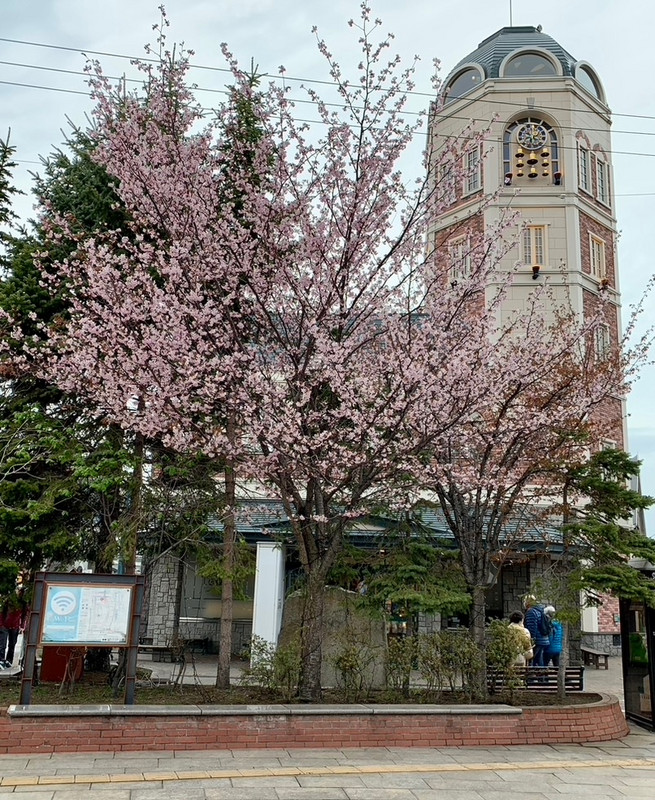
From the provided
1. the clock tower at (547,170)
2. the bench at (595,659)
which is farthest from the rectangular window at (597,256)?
the bench at (595,659)

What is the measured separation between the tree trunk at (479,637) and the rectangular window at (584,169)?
1917cm

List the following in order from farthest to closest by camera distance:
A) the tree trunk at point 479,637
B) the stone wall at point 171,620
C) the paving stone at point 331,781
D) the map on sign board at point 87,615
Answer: the stone wall at point 171,620 < the tree trunk at point 479,637 < the map on sign board at point 87,615 < the paving stone at point 331,781

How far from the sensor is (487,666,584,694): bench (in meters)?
10.8

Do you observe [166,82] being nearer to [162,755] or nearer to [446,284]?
[446,284]

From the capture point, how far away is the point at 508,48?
93.8 ft

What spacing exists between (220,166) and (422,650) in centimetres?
835

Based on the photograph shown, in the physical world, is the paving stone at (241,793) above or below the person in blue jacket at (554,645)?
below

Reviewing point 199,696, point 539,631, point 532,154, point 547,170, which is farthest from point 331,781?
point 532,154

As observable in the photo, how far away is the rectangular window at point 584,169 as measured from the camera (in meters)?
26.4

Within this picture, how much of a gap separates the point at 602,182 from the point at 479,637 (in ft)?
70.1

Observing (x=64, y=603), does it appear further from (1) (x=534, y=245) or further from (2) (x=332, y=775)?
(1) (x=534, y=245)

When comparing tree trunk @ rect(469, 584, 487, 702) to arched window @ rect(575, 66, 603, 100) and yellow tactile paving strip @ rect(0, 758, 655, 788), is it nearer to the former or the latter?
yellow tactile paving strip @ rect(0, 758, 655, 788)

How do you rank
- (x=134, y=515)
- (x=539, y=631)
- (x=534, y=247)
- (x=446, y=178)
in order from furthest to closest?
1. (x=534, y=247)
2. (x=539, y=631)
3. (x=446, y=178)
4. (x=134, y=515)

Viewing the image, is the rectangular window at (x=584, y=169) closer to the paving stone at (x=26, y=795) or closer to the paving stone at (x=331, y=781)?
the paving stone at (x=331, y=781)
